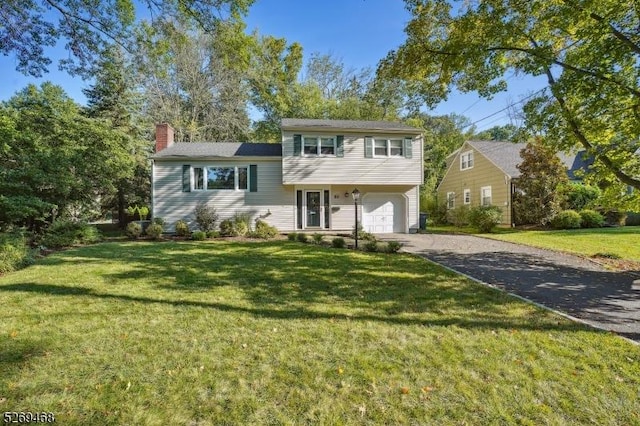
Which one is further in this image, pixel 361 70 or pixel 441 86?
pixel 361 70

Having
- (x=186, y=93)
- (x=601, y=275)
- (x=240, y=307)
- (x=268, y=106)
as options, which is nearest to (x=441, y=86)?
(x=601, y=275)

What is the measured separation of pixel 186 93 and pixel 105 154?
1451 cm

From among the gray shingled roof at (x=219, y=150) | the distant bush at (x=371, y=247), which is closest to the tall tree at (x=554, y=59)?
the distant bush at (x=371, y=247)

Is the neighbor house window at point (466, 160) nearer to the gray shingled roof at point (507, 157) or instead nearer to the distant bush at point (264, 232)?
the gray shingled roof at point (507, 157)

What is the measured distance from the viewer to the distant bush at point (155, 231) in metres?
13.5

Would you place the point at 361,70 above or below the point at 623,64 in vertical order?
above

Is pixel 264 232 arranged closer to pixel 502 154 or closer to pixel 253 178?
pixel 253 178

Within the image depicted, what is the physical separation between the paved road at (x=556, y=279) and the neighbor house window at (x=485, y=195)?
984 cm

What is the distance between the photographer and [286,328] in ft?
13.7

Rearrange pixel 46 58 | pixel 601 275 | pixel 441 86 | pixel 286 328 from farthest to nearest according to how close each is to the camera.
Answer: pixel 441 86 → pixel 46 58 → pixel 601 275 → pixel 286 328

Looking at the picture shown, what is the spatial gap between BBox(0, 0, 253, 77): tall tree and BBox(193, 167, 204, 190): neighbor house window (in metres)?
7.02

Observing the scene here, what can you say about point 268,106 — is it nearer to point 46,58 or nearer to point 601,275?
point 46,58

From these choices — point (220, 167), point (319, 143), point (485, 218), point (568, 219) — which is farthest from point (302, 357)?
point (568, 219)

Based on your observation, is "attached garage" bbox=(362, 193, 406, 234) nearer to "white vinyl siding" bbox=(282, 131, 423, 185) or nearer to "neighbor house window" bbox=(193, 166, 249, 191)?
"white vinyl siding" bbox=(282, 131, 423, 185)
